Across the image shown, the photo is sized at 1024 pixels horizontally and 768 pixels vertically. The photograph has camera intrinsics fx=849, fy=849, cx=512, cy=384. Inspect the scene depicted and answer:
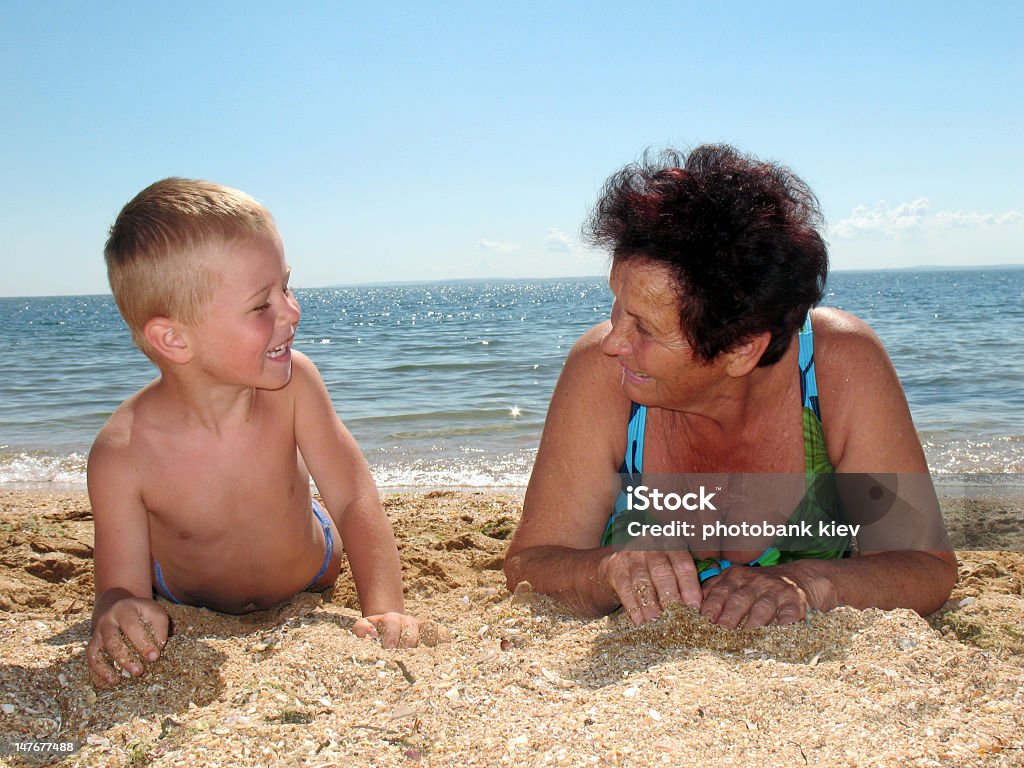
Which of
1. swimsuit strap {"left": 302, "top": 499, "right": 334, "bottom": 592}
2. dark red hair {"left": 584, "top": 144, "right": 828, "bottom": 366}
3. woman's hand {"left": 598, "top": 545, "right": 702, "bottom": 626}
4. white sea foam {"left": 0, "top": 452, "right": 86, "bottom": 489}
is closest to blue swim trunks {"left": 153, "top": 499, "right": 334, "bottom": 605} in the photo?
swimsuit strap {"left": 302, "top": 499, "right": 334, "bottom": 592}

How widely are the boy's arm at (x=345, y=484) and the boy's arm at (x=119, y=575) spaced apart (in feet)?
1.85

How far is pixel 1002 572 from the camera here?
3.32 metres

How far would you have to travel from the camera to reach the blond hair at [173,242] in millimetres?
2383

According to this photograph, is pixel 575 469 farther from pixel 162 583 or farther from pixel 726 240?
pixel 162 583

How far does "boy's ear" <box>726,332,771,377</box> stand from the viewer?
2.35 meters

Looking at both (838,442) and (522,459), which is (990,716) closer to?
(838,442)

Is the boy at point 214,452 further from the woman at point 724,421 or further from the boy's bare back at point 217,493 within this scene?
the woman at point 724,421

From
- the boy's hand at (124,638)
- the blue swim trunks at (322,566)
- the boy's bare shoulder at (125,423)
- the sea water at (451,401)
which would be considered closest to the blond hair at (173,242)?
the boy's bare shoulder at (125,423)

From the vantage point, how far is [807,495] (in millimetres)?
2646

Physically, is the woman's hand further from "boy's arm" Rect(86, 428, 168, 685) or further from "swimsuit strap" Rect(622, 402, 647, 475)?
"boy's arm" Rect(86, 428, 168, 685)

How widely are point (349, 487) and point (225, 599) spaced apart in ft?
2.01

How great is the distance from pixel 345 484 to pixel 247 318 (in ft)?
2.27

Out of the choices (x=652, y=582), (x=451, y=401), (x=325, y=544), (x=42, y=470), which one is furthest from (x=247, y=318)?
(x=451, y=401)

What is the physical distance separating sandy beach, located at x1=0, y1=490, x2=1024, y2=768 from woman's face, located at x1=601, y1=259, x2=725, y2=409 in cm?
66
